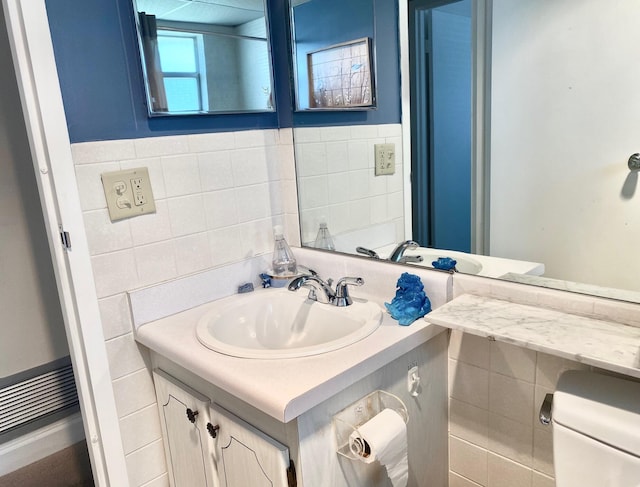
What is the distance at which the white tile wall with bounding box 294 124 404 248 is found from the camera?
1546 millimetres

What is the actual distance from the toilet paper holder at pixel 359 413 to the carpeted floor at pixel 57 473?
4.39ft

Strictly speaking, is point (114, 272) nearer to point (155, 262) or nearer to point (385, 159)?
point (155, 262)

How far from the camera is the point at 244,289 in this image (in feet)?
5.06

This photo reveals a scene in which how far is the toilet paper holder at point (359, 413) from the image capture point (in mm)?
1011

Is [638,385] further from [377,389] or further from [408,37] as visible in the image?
[408,37]

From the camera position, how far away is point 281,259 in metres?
1.59

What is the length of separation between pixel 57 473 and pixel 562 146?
2.19 meters

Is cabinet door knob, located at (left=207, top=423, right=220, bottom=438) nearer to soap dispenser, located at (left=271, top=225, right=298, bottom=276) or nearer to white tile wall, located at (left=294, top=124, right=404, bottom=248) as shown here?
soap dispenser, located at (left=271, top=225, right=298, bottom=276)

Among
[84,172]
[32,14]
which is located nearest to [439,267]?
[84,172]

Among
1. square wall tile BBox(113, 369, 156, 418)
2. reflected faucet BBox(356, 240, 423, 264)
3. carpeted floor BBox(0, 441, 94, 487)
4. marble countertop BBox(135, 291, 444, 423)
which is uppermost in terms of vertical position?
reflected faucet BBox(356, 240, 423, 264)

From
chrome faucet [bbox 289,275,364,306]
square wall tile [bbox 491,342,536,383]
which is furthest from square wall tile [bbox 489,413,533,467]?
chrome faucet [bbox 289,275,364,306]

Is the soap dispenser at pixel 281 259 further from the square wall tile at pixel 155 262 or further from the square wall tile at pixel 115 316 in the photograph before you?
the square wall tile at pixel 115 316

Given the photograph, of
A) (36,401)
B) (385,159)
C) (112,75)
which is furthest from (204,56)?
(36,401)

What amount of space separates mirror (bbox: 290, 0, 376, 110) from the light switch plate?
0.60m
